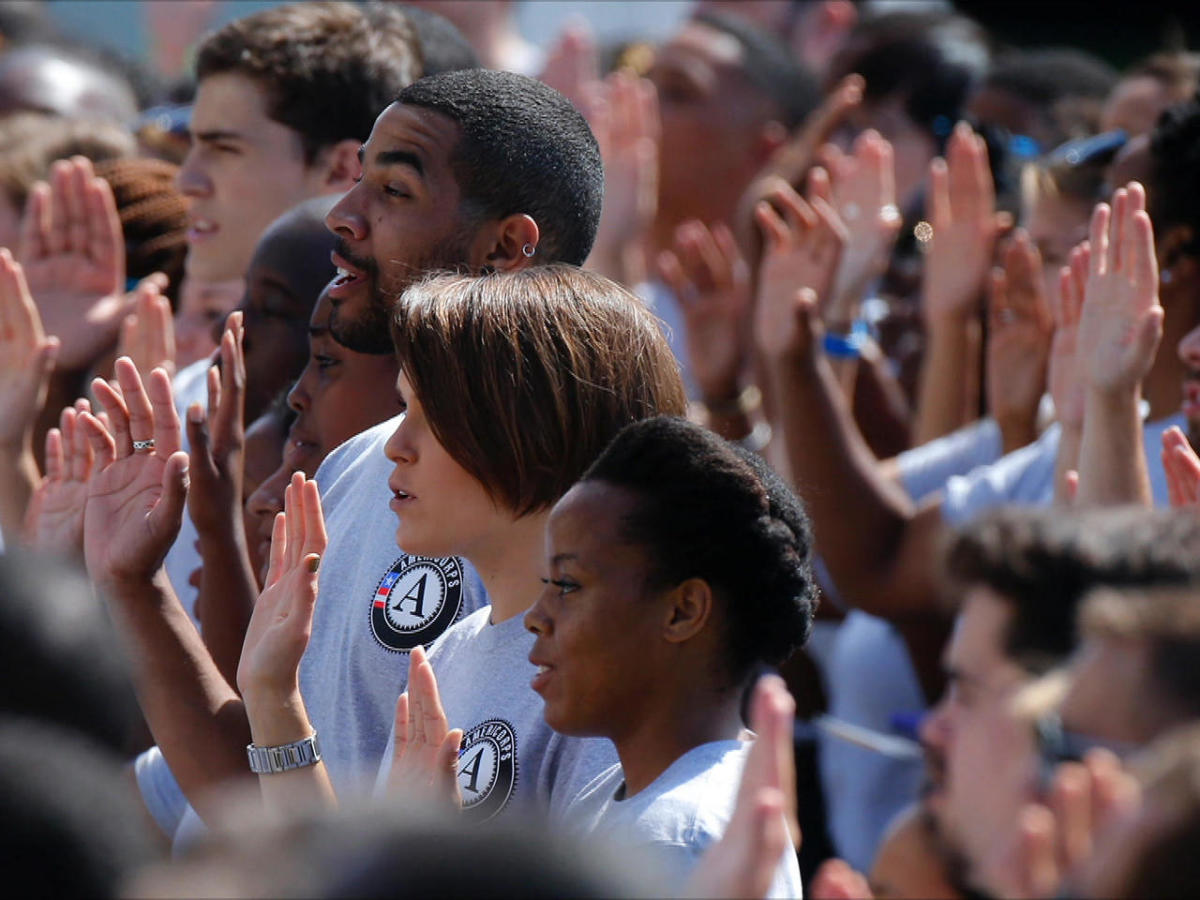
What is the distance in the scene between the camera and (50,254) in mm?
4055

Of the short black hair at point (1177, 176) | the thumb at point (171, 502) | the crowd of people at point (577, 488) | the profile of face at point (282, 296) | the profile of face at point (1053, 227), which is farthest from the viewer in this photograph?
the profile of face at point (1053, 227)

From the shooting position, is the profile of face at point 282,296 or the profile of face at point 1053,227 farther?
the profile of face at point 1053,227

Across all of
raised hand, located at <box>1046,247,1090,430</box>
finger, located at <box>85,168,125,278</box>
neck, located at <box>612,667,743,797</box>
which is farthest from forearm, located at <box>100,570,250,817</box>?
finger, located at <box>85,168,125,278</box>

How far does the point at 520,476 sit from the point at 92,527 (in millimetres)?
684

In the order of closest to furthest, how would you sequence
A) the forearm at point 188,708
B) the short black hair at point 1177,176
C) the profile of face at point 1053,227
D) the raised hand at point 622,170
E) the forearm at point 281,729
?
the forearm at point 281,729 → the forearm at point 188,708 → the short black hair at point 1177,176 → the profile of face at point 1053,227 → the raised hand at point 622,170

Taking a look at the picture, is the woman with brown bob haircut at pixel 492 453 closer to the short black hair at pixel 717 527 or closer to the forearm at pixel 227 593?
the short black hair at pixel 717 527

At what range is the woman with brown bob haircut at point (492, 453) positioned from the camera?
7.20 ft

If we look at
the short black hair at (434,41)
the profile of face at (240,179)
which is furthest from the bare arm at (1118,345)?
the profile of face at (240,179)

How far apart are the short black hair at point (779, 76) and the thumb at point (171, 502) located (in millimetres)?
3783

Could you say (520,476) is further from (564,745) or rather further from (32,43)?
(32,43)

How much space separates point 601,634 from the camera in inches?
80.9

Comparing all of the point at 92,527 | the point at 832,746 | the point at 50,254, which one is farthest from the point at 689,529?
the point at 50,254

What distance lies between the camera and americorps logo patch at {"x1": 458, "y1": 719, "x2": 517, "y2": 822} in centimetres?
213

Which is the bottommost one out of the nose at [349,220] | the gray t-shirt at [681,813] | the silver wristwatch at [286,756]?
the silver wristwatch at [286,756]
